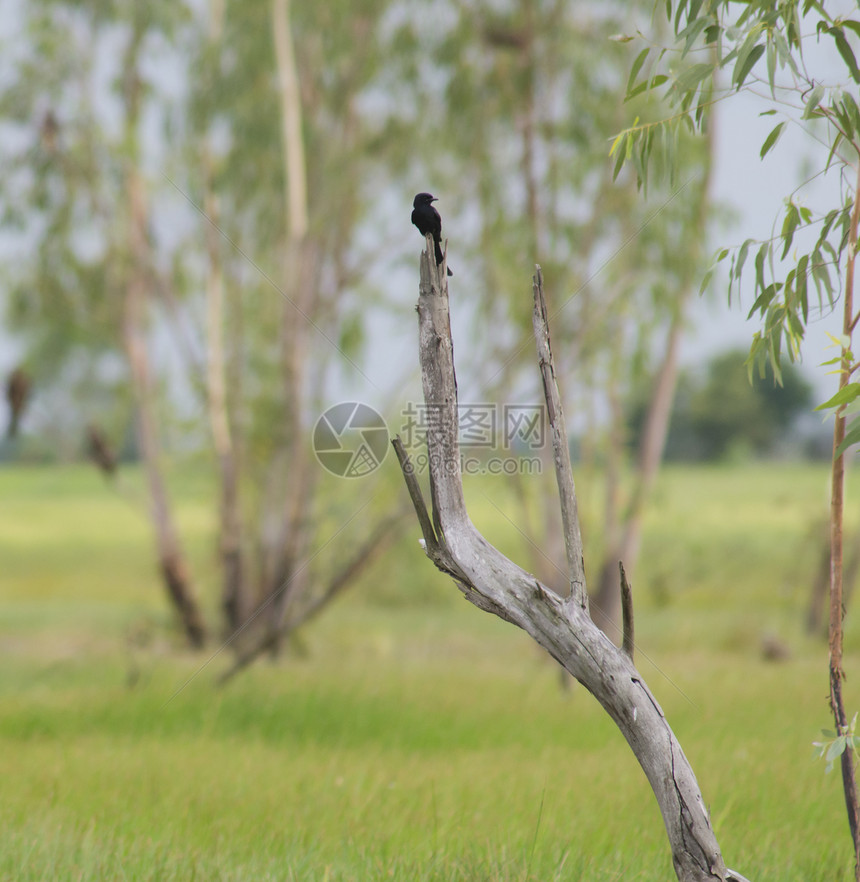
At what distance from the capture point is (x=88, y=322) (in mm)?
9773

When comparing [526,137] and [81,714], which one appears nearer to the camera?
[81,714]

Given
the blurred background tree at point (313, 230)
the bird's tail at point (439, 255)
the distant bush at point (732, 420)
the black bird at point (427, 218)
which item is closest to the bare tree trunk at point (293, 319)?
the blurred background tree at point (313, 230)

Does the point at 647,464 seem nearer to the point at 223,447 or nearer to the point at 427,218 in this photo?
the point at 223,447

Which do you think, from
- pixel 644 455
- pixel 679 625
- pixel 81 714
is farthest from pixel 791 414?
pixel 81 714

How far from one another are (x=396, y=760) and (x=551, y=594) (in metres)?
2.56

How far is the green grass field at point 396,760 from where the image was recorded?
304 centimetres

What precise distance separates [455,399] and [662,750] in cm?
98

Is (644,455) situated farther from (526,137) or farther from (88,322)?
(88,322)

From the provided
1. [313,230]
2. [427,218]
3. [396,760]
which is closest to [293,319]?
[313,230]

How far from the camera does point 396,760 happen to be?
4473mm

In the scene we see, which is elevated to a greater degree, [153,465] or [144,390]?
[144,390]

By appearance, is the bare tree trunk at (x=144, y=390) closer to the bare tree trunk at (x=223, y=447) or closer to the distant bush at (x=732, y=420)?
the bare tree trunk at (x=223, y=447)

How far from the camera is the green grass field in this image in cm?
304

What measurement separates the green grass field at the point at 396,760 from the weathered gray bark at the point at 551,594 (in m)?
0.69
